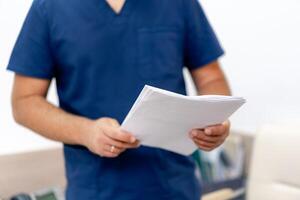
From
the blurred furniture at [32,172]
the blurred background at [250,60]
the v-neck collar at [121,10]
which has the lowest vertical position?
the blurred furniture at [32,172]

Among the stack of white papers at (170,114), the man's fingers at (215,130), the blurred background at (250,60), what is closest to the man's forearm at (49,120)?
the stack of white papers at (170,114)

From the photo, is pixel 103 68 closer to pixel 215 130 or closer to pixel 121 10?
pixel 121 10

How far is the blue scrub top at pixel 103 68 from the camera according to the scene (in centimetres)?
116

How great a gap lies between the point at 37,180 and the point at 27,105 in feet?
1.95

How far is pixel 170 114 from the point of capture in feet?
3.16

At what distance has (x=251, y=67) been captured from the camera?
2.04 m

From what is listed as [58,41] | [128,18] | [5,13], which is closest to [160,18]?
[128,18]

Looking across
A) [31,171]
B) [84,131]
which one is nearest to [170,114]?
[84,131]

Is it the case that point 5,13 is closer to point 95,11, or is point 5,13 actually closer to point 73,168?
point 95,11

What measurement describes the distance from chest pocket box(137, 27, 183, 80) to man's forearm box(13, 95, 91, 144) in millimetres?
215

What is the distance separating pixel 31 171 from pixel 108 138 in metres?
0.76

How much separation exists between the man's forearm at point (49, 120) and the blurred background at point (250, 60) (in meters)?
0.50

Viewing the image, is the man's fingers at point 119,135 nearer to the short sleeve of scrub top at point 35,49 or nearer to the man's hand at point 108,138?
the man's hand at point 108,138

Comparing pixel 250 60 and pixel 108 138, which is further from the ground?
pixel 108 138
